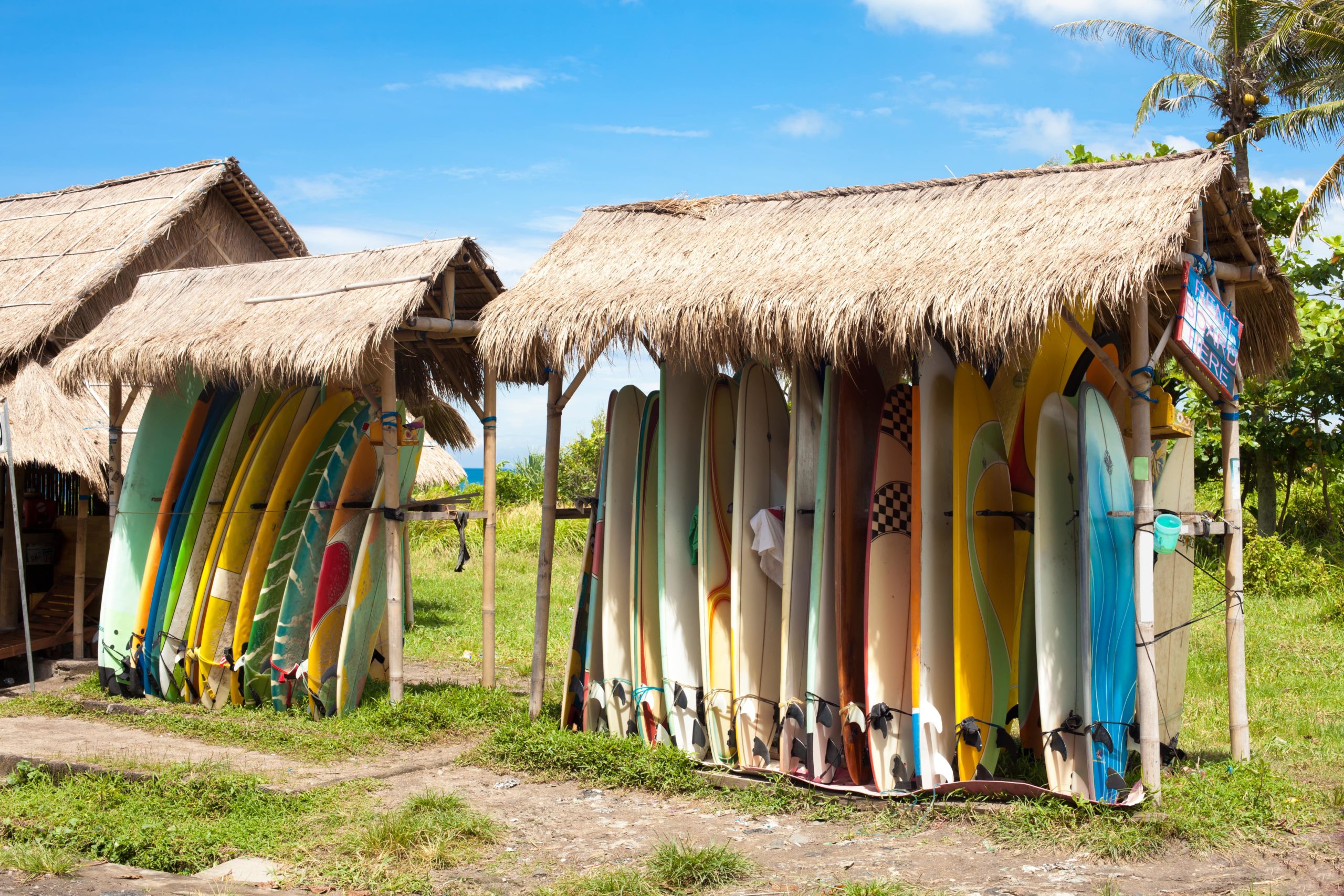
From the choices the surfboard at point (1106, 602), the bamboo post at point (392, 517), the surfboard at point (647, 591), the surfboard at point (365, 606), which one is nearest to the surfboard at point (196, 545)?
the surfboard at point (365, 606)

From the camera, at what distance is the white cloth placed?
523cm

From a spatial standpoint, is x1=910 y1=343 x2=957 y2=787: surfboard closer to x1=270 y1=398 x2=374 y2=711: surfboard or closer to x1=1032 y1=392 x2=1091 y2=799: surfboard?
x1=1032 y1=392 x2=1091 y2=799: surfboard

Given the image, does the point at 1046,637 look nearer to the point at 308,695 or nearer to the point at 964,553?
the point at 964,553

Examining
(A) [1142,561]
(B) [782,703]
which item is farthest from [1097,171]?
(B) [782,703]

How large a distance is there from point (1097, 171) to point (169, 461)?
609 centimetres

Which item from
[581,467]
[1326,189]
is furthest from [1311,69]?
[581,467]

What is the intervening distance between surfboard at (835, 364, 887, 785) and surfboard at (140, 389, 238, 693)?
14.1 ft

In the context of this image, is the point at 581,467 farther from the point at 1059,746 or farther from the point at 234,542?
the point at 1059,746

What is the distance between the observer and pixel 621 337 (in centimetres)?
537

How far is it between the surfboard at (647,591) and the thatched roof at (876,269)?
0.59m

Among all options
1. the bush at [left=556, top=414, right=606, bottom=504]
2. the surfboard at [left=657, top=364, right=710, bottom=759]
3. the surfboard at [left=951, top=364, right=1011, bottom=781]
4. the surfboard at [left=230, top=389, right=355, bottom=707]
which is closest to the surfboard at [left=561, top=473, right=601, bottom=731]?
the surfboard at [left=657, top=364, right=710, bottom=759]

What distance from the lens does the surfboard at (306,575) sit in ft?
21.5

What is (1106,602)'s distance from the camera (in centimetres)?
446

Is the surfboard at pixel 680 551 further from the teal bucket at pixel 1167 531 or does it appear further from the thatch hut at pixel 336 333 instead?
the teal bucket at pixel 1167 531
